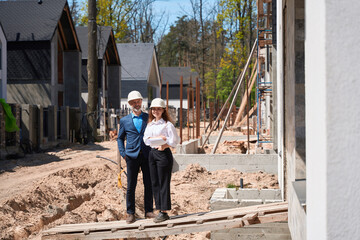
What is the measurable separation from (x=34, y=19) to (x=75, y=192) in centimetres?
1853

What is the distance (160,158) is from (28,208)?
3.61 meters

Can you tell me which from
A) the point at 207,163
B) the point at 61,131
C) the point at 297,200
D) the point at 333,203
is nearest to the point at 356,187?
the point at 333,203

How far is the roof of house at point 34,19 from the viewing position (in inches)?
1026

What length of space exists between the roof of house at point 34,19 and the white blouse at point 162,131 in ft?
66.6

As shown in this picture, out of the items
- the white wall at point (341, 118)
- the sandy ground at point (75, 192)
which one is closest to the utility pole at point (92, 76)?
the sandy ground at point (75, 192)

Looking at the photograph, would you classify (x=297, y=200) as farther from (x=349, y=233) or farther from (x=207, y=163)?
(x=207, y=163)

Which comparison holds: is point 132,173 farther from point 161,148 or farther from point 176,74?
point 176,74

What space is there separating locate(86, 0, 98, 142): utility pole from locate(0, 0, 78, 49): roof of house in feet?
14.6

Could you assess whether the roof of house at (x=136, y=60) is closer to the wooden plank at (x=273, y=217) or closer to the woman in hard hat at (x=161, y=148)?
the woman in hard hat at (x=161, y=148)

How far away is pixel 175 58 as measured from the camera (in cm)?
7681

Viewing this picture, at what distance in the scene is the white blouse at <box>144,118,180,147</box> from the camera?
22.5 ft

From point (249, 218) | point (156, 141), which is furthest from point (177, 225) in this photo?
point (156, 141)

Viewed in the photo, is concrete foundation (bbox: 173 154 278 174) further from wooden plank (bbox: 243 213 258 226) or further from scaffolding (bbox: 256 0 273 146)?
wooden plank (bbox: 243 213 258 226)

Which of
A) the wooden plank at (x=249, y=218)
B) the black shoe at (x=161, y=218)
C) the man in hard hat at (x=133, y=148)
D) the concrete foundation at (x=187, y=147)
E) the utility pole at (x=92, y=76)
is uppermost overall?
the utility pole at (x=92, y=76)
